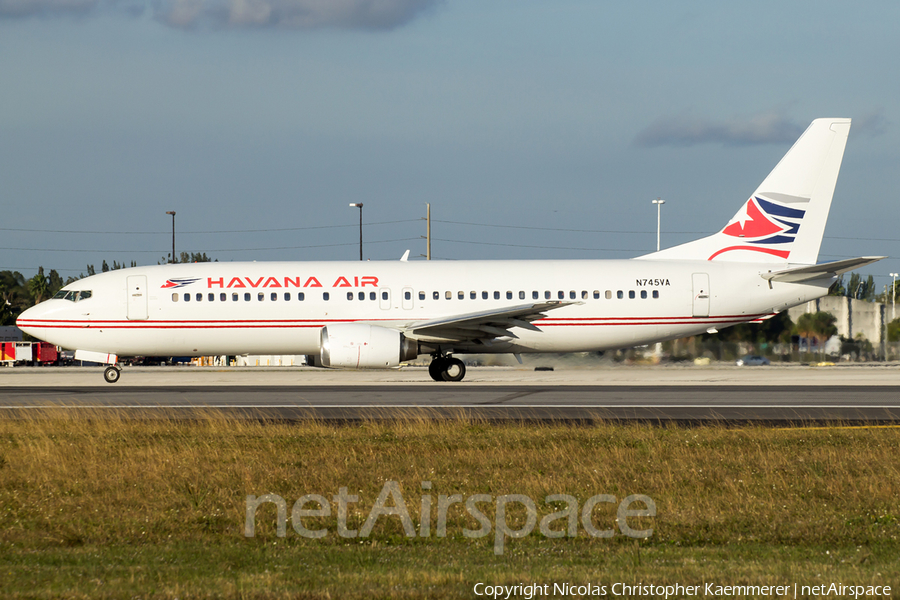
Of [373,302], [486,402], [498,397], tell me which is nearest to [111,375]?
[373,302]

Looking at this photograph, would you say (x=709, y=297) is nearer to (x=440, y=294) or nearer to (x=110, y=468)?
(x=440, y=294)

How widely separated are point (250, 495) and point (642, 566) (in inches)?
174

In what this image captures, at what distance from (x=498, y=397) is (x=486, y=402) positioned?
4.71 feet

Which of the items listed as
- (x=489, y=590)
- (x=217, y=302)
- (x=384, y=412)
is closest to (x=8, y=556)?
(x=489, y=590)

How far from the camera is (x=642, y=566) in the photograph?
6.41 m

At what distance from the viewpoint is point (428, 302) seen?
28.6 meters

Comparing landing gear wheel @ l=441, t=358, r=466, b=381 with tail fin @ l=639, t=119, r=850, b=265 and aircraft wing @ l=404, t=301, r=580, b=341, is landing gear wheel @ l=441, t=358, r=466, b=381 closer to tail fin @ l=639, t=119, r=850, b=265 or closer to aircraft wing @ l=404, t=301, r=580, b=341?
aircraft wing @ l=404, t=301, r=580, b=341

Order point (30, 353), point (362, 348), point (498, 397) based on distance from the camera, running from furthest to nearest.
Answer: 1. point (30, 353)
2. point (362, 348)
3. point (498, 397)

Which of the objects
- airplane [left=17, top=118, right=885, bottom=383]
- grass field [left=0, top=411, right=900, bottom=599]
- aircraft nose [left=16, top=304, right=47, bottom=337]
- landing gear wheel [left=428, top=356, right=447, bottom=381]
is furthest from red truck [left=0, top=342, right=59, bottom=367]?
grass field [left=0, top=411, right=900, bottom=599]

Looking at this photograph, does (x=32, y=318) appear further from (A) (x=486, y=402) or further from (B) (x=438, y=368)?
(A) (x=486, y=402)

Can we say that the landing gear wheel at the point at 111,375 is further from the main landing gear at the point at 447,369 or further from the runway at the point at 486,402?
the main landing gear at the point at 447,369

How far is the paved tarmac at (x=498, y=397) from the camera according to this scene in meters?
17.5

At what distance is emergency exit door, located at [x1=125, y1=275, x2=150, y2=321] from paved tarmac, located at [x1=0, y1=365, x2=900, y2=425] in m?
2.18

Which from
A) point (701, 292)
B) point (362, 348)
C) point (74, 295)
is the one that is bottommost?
point (362, 348)
